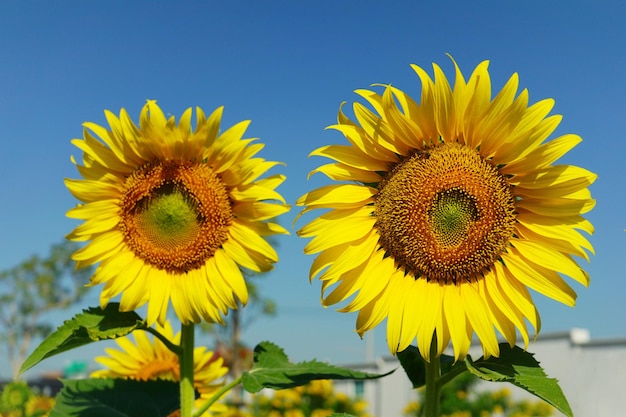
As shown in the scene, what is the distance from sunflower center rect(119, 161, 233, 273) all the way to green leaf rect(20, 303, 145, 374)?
245 millimetres

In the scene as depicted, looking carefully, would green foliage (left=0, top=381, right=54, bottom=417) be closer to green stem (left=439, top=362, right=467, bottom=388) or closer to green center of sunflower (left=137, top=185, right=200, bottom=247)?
green center of sunflower (left=137, top=185, right=200, bottom=247)

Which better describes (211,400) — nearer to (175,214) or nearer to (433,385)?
(175,214)

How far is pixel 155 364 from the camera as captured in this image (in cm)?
352

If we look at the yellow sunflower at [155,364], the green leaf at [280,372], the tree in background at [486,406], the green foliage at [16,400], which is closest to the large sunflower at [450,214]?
the green leaf at [280,372]

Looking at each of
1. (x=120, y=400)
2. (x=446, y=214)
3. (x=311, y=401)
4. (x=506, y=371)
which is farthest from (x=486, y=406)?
(x=506, y=371)

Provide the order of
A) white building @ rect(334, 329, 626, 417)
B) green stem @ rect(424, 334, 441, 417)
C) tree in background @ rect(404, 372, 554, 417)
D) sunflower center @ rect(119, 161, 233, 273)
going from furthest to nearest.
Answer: white building @ rect(334, 329, 626, 417), tree in background @ rect(404, 372, 554, 417), sunflower center @ rect(119, 161, 233, 273), green stem @ rect(424, 334, 441, 417)

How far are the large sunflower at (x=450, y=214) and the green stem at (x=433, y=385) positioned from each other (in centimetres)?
3

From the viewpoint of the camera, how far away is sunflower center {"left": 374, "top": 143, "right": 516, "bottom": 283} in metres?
2.14

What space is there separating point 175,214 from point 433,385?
3.87ft

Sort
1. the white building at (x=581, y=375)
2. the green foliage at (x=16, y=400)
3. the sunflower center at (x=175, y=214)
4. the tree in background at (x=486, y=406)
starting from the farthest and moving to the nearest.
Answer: the white building at (x=581, y=375), the tree in background at (x=486, y=406), the green foliage at (x=16, y=400), the sunflower center at (x=175, y=214)

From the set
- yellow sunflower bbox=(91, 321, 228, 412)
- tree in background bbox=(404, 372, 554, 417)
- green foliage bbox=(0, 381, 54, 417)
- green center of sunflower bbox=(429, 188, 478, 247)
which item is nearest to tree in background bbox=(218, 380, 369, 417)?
tree in background bbox=(404, 372, 554, 417)

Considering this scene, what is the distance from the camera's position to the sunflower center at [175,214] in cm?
256

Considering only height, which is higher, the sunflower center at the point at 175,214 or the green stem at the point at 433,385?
the sunflower center at the point at 175,214

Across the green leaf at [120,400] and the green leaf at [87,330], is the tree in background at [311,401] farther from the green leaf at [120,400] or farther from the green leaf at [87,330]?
the green leaf at [87,330]
